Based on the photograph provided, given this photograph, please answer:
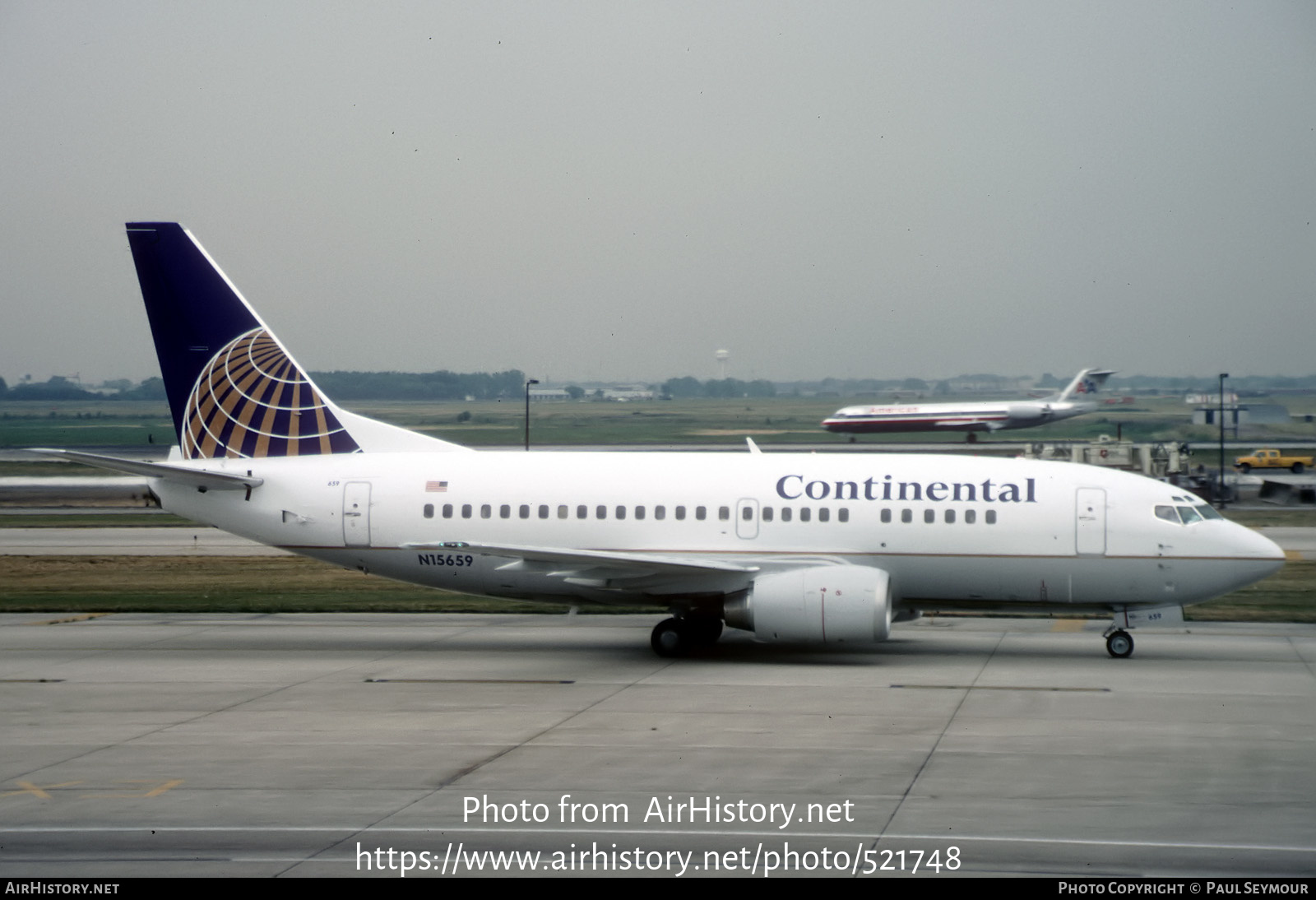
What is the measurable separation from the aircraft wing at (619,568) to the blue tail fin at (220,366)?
4294mm

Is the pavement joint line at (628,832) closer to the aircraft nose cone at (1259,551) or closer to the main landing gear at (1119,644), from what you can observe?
the main landing gear at (1119,644)

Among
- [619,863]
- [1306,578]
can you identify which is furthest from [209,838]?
[1306,578]

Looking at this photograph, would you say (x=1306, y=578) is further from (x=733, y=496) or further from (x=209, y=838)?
(x=209, y=838)

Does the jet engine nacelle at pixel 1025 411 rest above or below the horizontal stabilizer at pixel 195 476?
below

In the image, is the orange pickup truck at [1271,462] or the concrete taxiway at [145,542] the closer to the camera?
the concrete taxiway at [145,542]

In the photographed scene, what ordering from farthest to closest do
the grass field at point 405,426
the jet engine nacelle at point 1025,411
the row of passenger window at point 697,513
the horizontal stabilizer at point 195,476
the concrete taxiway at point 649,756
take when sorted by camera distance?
1. the jet engine nacelle at point 1025,411
2. the grass field at point 405,426
3. the horizontal stabilizer at point 195,476
4. the row of passenger window at point 697,513
5. the concrete taxiway at point 649,756

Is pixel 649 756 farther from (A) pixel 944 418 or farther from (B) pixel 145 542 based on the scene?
(A) pixel 944 418

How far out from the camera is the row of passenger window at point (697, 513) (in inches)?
968

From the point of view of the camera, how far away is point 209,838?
→ 13.1 m

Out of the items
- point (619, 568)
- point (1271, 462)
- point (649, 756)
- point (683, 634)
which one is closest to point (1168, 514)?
point (683, 634)

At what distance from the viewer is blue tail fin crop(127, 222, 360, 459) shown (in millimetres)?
27219

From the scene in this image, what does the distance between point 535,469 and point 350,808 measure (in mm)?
12551

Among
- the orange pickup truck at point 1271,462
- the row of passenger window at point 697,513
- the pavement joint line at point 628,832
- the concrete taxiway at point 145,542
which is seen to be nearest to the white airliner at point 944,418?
the orange pickup truck at point 1271,462

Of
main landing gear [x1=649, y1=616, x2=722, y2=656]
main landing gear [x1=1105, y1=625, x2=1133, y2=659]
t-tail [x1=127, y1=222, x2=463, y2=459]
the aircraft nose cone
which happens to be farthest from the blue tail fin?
the aircraft nose cone
